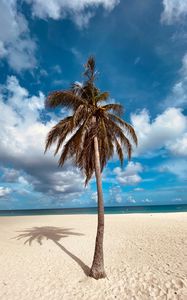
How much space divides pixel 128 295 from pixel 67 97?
7.83 meters

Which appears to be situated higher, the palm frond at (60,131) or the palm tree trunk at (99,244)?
the palm frond at (60,131)

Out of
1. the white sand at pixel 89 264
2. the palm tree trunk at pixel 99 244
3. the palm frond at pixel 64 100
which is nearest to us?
the white sand at pixel 89 264

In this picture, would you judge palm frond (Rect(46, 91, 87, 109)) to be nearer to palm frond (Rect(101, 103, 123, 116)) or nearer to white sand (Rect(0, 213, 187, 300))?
palm frond (Rect(101, 103, 123, 116))

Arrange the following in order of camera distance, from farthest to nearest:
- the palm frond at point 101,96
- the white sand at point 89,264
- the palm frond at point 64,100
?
the palm frond at point 101,96 < the palm frond at point 64,100 < the white sand at point 89,264

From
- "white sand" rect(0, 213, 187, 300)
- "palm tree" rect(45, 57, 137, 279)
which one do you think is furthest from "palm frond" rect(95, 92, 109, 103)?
"white sand" rect(0, 213, 187, 300)

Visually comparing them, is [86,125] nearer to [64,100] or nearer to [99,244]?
[64,100]

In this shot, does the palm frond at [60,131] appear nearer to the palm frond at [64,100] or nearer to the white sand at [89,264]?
the palm frond at [64,100]

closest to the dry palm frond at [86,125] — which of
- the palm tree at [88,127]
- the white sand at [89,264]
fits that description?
the palm tree at [88,127]

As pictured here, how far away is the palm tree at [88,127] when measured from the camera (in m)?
9.28

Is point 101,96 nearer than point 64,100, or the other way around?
point 64,100

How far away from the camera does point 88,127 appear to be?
9719mm

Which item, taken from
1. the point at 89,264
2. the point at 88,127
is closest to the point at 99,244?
the point at 89,264

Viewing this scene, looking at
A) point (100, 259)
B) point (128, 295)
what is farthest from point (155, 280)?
point (100, 259)

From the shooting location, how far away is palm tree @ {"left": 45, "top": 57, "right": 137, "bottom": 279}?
30.5ft
